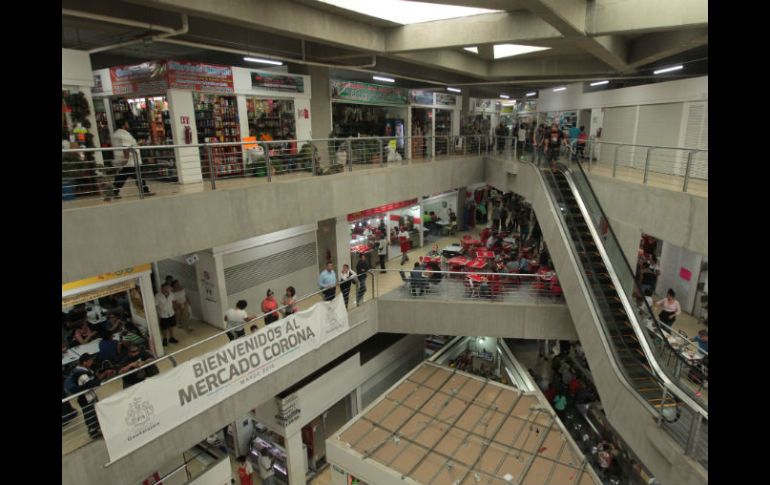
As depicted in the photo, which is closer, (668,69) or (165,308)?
(165,308)

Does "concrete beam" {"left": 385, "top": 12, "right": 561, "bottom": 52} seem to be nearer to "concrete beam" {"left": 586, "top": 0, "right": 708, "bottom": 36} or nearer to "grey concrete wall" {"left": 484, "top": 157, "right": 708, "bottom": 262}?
"concrete beam" {"left": 586, "top": 0, "right": 708, "bottom": 36}

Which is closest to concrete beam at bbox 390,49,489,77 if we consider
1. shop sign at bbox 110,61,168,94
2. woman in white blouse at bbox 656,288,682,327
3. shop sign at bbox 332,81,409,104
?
shop sign at bbox 332,81,409,104

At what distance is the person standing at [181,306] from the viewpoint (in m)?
10.6

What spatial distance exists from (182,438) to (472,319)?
7.84 metres

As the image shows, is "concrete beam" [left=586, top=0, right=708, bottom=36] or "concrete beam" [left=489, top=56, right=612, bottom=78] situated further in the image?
"concrete beam" [left=489, top=56, right=612, bottom=78]

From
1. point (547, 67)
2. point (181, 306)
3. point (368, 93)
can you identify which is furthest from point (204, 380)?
point (547, 67)

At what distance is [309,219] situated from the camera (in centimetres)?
1064

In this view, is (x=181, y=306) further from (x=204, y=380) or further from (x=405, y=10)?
(x=405, y=10)

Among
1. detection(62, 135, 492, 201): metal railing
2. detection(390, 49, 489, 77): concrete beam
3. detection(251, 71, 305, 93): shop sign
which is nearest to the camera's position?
detection(62, 135, 492, 201): metal railing

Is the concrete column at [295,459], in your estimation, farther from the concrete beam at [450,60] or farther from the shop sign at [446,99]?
the shop sign at [446,99]

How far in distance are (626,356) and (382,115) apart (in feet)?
44.1

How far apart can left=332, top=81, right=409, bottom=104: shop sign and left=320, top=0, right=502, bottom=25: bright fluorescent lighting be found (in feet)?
16.0

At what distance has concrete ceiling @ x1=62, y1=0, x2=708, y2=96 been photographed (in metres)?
7.70

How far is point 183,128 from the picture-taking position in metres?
10.4
